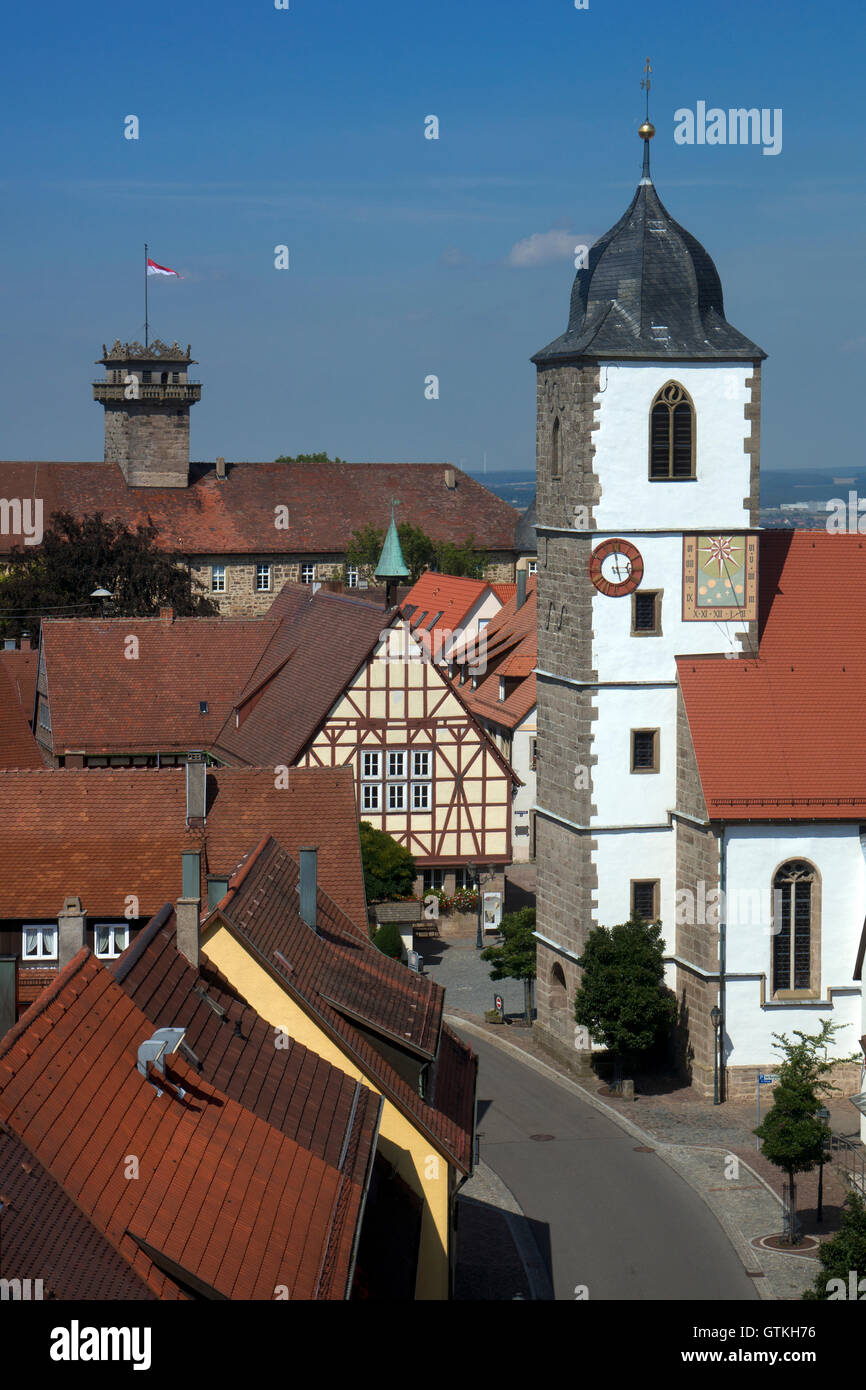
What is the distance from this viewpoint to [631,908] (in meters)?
33.7

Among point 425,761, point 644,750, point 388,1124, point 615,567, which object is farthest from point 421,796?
point 388,1124

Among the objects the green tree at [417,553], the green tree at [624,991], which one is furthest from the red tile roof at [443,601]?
the green tree at [624,991]

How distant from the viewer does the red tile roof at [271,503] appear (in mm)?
86312

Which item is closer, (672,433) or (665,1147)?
(665,1147)

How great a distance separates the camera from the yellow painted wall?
18703 mm

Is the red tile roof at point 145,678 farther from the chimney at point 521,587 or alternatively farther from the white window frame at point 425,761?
the chimney at point 521,587

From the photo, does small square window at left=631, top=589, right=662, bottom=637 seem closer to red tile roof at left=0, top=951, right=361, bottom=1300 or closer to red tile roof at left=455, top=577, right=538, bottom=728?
red tile roof at left=0, top=951, right=361, bottom=1300

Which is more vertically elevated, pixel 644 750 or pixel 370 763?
pixel 644 750

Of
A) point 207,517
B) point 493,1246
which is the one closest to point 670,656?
point 493,1246

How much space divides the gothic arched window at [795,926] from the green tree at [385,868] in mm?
11248

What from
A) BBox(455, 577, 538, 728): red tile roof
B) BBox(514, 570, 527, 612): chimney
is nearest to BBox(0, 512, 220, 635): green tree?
BBox(455, 577, 538, 728): red tile roof

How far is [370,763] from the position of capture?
146ft

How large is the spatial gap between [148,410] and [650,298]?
62466mm

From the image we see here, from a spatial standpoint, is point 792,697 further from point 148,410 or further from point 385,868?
point 148,410
